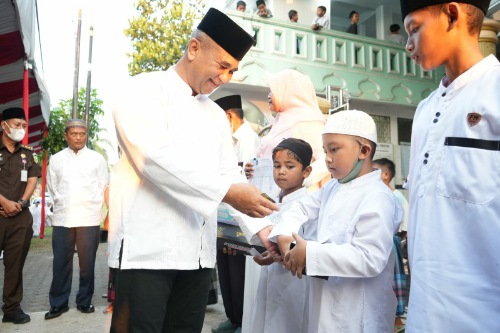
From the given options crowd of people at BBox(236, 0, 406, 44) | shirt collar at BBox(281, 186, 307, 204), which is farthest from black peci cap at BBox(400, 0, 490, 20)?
crowd of people at BBox(236, 0, 406, 44)

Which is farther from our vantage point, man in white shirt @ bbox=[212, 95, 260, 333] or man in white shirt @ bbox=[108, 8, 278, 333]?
man in white shirt @ bbox=[212, 95, 260, 333]

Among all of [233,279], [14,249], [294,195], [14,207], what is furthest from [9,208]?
[294,195]

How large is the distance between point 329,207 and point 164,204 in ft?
3.32

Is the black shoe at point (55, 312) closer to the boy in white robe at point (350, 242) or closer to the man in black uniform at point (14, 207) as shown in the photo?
the man in black uniform at point (14, 207)

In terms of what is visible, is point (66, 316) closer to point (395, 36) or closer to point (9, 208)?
point (9, 208)

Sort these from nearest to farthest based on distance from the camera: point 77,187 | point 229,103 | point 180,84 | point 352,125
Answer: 1. point 180,84
2. point 352,125
3. point 229,103
4. point 77,187

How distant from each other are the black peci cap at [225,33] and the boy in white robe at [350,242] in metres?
0.72

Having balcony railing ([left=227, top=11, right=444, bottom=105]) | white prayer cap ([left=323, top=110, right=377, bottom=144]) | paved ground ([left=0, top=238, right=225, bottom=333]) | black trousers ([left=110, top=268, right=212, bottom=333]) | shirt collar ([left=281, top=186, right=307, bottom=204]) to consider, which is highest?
balcony railing ([left=227, top=11, right=444, bottom=105])

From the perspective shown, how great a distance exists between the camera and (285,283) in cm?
287

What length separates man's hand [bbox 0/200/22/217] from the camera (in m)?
4.57

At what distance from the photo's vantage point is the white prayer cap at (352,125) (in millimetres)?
2408

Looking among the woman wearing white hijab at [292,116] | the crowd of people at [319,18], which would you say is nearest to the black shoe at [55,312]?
the woman wearing white hijab at [292,116]

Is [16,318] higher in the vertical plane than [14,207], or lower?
lower

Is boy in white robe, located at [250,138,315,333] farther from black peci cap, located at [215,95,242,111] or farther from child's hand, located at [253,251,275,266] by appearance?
black peci cap, located at [215,95,242,111]
